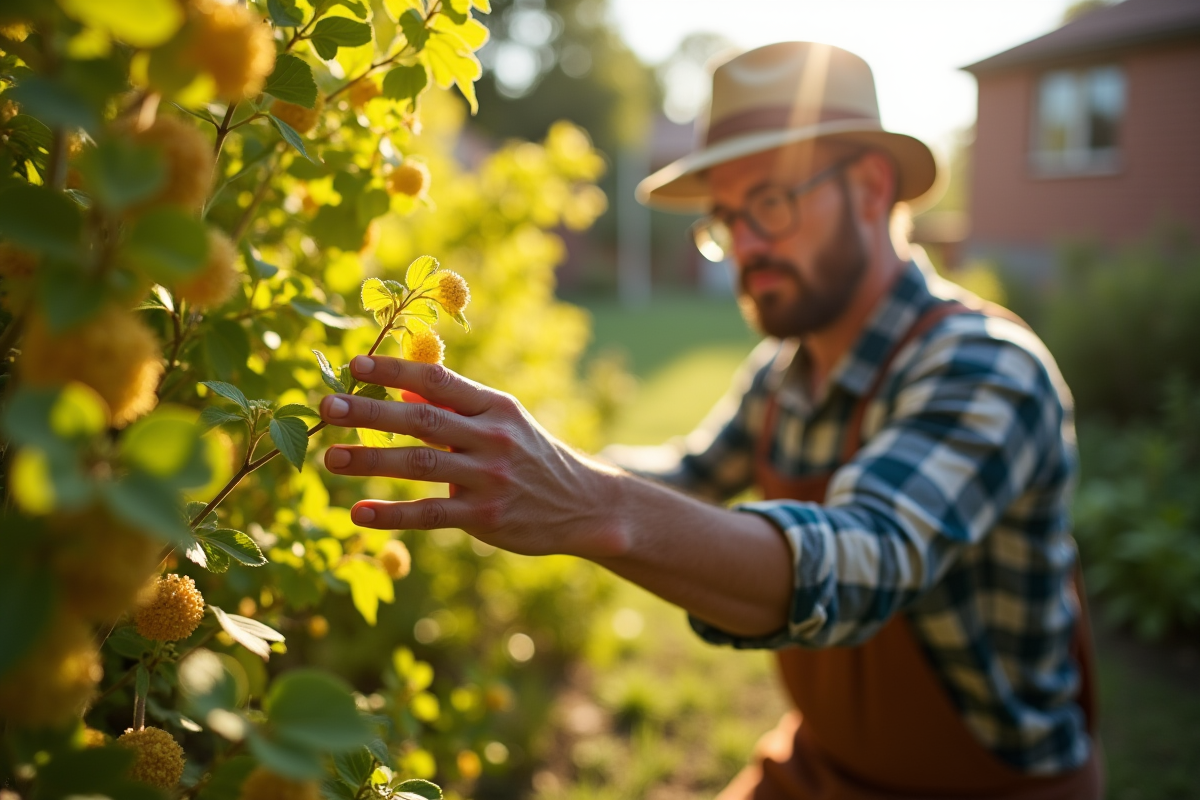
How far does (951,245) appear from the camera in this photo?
1404 cm

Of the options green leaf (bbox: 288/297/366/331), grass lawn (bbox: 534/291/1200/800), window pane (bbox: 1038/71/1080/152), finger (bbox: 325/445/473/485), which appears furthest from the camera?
window pane (bbox: 1038/71/1080/152)

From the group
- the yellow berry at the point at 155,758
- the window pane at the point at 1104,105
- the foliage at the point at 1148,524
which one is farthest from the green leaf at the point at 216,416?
the window pane at the point at 1104,105

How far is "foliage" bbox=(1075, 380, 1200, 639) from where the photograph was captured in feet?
13.0

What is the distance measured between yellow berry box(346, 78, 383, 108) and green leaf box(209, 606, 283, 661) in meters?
0.57

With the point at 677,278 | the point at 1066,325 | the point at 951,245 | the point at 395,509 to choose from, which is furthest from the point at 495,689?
the point at 677,278

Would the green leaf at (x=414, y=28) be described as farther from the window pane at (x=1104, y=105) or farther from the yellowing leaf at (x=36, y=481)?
the window pane at (x=1104, y=105)

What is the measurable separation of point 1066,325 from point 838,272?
520cm

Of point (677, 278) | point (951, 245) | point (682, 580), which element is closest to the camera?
point (682, 580)

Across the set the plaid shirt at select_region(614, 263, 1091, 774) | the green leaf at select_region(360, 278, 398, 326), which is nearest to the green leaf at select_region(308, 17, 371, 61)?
the green leaf at select_region(360, 278, 398, 326)

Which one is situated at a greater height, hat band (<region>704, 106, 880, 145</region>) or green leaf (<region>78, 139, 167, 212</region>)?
hat band (<region>704, 106, 880, 145</region>)

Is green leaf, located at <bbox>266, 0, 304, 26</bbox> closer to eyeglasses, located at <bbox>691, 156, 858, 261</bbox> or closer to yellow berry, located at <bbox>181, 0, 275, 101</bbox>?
yellow berry, located at <bbox>181, 0, 275, 101</bbox>

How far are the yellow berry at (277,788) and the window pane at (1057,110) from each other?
13617 mm

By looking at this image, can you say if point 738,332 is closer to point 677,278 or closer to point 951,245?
point 951,245

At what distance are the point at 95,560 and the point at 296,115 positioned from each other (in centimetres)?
63
